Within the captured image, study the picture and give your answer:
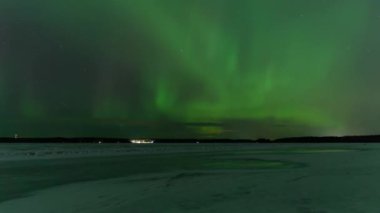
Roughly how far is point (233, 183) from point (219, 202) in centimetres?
833

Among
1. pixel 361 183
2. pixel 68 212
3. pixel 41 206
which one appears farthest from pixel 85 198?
pixel 361 183

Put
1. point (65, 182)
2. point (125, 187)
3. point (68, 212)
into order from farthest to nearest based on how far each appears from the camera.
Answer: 1. point (65, 182)
2. point (125, 187)
3. point (68, 212)

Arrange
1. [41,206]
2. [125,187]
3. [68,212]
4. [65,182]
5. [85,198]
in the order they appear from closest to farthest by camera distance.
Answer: [68,212], [41,206], [85,198], [125,187], [65,182]

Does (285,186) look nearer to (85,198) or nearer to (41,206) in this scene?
(85,198)

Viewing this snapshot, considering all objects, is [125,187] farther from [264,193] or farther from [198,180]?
[264,193]

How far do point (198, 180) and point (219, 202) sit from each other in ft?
34.6

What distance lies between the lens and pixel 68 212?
1739 cm

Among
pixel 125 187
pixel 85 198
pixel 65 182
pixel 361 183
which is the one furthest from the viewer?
pixel 65 182

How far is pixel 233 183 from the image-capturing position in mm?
27844

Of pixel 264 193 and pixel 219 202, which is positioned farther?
pixel 264 193

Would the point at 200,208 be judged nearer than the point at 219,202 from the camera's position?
Yes

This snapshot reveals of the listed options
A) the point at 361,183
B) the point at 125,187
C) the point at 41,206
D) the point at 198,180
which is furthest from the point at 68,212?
the point at 361,183

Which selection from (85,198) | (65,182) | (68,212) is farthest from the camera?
(65,182)

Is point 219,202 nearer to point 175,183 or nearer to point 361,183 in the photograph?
point 175,183
